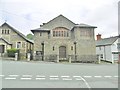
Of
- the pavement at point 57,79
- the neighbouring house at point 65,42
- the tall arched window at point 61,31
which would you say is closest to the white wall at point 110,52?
the neighbouring house at point 65,42

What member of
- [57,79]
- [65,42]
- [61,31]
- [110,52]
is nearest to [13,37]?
[61,31]

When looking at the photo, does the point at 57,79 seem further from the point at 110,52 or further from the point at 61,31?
the point at 110,52

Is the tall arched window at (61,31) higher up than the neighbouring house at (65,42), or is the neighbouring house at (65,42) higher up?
the tall arched window at (61,31)

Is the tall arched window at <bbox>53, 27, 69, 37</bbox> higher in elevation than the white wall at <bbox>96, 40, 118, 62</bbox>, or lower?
higher

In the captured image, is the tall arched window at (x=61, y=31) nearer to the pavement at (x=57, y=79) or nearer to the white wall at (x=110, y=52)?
the white wall at (x=110, y=52)

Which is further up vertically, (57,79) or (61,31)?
(61,31)

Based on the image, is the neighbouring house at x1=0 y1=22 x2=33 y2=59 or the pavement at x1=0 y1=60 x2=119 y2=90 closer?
the pavement at x1=0 y1=60 x2=119 y2=90

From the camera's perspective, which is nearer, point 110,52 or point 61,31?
point 61,31

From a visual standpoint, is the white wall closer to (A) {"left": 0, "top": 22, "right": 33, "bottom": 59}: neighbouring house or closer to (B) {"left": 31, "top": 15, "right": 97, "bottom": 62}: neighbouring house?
(B) {"left": 31, "top": 15, "right": 97, "bottom": 62}: neighbouring house

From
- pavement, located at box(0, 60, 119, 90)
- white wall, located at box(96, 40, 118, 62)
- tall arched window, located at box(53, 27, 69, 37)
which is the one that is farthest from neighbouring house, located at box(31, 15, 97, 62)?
pavement, located at box(0, 60, 119, 90)

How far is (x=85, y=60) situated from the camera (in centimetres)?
3834

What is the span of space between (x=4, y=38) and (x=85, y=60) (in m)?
19.5

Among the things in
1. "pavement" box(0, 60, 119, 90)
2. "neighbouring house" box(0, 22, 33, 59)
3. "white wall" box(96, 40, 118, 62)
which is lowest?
"pavement" box(0, 60, 119, 90)

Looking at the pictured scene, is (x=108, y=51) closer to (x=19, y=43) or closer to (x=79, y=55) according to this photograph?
(x=79, y=55)
